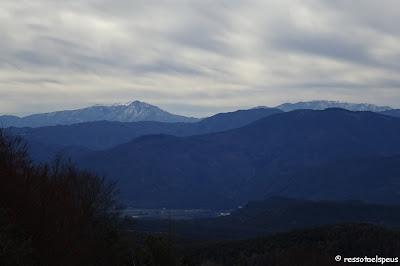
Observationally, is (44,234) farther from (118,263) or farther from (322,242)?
(322,242)

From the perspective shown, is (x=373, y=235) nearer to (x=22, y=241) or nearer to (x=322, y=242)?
(x=322, y=242)

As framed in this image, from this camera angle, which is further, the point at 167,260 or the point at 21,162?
the point at 21,162

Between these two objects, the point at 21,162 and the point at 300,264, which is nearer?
the point at 21,162

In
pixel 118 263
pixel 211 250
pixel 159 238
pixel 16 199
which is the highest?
pixel 16 199

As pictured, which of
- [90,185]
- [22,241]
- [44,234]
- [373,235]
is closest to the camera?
[22,241]

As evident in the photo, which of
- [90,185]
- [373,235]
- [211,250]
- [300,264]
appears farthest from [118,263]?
[373,235]

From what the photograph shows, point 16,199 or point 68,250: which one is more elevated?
point 16,199

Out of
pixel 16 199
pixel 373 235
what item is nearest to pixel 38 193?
pixel 16 199

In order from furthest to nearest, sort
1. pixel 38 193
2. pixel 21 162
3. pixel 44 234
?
pixel 21 162 < pixel 38 193 < pixel 44 234

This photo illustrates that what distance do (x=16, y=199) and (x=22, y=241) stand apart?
2970mm

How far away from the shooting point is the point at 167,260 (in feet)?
85.3

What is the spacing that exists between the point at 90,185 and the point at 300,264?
2091cm

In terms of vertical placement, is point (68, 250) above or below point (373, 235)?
above

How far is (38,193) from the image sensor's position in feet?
77.9
